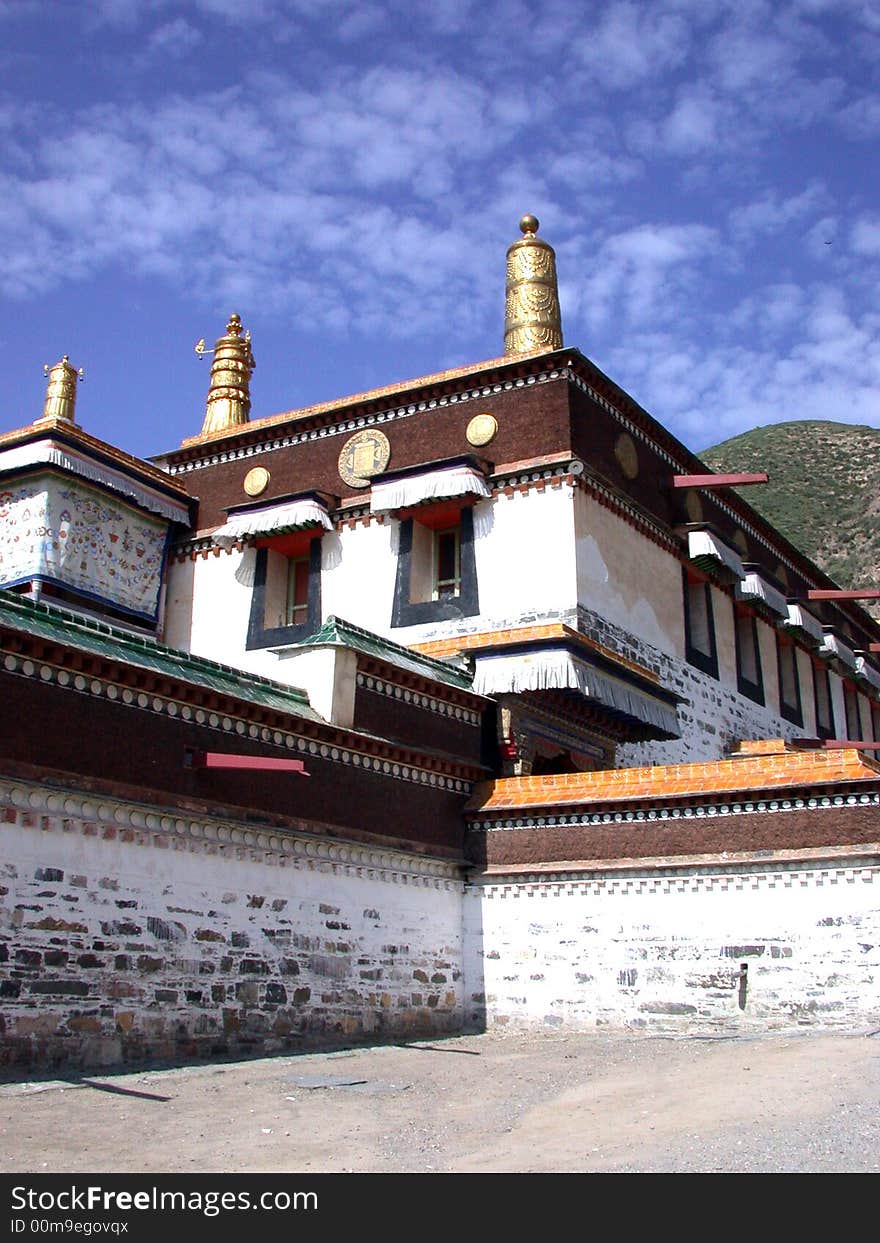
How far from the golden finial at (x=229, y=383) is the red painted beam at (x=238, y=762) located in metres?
11.0

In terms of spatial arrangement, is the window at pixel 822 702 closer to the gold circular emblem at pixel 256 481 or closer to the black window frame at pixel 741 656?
the black window frame at pixel 741 656

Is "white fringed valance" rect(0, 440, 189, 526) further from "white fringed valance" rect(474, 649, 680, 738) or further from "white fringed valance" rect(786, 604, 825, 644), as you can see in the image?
"white fringed valance" rect(786, 604, 825, 644)

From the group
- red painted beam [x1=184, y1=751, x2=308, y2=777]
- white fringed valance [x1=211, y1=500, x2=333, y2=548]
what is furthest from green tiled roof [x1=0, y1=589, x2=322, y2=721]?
white fringed valance [x1=211, y1=500, x2=333, y2=548]

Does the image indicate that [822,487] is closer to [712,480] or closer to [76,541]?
[712,480]

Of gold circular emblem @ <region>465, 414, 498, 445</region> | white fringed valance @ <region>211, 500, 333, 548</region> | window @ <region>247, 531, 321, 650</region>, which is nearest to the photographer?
gold circular emblem @ <region>465, 414, 498, 445</region>

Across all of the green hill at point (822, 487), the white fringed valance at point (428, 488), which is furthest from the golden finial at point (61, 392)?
the green hill at point (822, 487)

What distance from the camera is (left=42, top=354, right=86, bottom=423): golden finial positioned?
805 inches

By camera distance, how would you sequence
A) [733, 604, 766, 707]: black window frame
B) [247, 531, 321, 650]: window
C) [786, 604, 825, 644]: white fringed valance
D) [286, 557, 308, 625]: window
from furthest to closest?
[786, 604, 825, 644]: white fringed valance < [733, 604, 766, 707]: black window frame < [286, 557, 308, 625]: window < [247, 531, 321, 650]: window

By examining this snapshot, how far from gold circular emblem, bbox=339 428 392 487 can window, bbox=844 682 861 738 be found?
14822 millimetres

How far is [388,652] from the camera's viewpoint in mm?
15172

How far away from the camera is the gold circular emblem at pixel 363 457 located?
61.8ft

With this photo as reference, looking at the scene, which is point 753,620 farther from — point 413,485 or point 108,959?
point 108,959

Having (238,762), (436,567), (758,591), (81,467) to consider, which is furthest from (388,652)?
(758,591)
